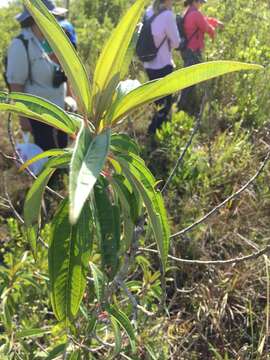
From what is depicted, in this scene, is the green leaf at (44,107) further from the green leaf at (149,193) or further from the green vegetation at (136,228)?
the green leaf at (149,193)

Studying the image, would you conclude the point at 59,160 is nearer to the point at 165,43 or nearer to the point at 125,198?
the point at 125,198

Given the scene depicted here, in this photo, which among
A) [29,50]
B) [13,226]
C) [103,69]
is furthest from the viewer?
[29,50]

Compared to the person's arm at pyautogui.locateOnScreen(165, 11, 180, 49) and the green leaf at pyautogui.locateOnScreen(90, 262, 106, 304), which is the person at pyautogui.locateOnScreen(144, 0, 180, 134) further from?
the green leaf at pyautogui.locateOnScreen(90, 262, 106, 304)

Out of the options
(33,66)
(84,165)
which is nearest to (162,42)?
(33,66)

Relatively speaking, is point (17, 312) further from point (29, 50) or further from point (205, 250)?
point (29, 50)

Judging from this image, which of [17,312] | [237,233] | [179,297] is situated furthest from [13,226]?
[237,233]

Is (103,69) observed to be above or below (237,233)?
above

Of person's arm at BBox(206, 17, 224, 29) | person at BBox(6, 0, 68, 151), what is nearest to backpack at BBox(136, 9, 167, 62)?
person at BBox(6, 0, 68, 151)

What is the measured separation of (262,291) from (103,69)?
73.7 inches

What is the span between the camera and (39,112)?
0.90m

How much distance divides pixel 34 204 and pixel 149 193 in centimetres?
25

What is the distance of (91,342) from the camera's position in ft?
5.84

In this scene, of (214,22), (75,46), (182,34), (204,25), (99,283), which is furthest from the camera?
(214,22)

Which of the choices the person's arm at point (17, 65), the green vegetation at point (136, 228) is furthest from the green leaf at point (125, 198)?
the person's arm at point (17, 65)
